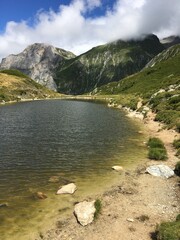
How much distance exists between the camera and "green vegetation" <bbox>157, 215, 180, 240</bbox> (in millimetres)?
17469

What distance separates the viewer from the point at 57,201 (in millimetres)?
25469

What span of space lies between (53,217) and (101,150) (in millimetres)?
21988

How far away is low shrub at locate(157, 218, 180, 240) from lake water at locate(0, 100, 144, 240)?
8.14 m

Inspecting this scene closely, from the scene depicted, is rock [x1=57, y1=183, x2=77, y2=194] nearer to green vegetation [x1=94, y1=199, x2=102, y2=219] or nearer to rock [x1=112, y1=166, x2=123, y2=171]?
green vegetation [x1=94, y1=199, x2=102, y2=219]

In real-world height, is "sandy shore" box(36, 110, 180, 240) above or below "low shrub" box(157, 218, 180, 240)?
below

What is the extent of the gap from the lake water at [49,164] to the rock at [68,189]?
63 cm

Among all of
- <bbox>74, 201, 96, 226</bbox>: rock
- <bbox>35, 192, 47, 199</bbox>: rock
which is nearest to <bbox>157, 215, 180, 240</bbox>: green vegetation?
<bbox>74, 201, 96, 226</bbox>: rock

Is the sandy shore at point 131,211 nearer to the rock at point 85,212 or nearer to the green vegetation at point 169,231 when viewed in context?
the rock at point 85,212

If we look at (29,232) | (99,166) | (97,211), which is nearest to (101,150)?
(99,166)

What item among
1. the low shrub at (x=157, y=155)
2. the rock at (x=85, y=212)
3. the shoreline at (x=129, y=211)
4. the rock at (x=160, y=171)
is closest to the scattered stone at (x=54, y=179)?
the shoreline at (x=129, y=211)

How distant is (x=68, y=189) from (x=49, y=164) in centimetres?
969

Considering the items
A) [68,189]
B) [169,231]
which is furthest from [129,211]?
[68,189]

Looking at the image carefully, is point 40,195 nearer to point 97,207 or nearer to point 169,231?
→ point 97,207

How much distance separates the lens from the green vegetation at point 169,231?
17.5 m
